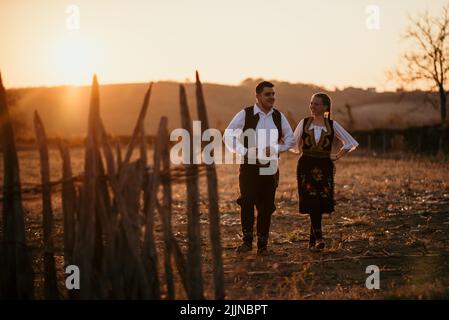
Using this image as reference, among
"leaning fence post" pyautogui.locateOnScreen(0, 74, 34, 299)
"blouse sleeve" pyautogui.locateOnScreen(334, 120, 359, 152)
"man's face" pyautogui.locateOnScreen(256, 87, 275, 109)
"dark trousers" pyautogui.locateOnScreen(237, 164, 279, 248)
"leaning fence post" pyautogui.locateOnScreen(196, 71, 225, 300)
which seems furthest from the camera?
"blouse sleeve" pyautogui.locateOnScreen(334, 120, 359, 152)

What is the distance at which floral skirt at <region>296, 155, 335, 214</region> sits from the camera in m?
7.79

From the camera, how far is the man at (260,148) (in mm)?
7488

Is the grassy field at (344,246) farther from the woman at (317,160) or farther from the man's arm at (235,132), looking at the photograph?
the man's arm at (235,132)

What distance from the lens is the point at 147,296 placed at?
4.97m

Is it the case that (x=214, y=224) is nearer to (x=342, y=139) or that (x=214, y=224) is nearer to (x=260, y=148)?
(x=260, y=148)

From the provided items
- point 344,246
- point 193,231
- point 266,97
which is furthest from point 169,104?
point 193,231

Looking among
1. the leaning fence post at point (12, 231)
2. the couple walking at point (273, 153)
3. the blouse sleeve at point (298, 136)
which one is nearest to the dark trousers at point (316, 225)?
the couple walking at point (273, 153)

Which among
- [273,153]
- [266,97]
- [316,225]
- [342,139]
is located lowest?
[316,225]

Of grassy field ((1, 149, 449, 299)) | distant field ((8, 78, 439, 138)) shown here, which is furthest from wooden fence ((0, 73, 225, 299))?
distant field ((8, 78, 439, 138))

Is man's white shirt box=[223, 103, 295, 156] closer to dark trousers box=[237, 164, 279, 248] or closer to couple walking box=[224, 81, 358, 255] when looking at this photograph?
couple walking box=[224, 81, 358, 255]

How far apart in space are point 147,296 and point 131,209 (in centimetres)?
73

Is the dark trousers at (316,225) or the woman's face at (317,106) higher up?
the woman's face at (317,106)

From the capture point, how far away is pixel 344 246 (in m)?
8.20

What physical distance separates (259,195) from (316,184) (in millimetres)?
769
